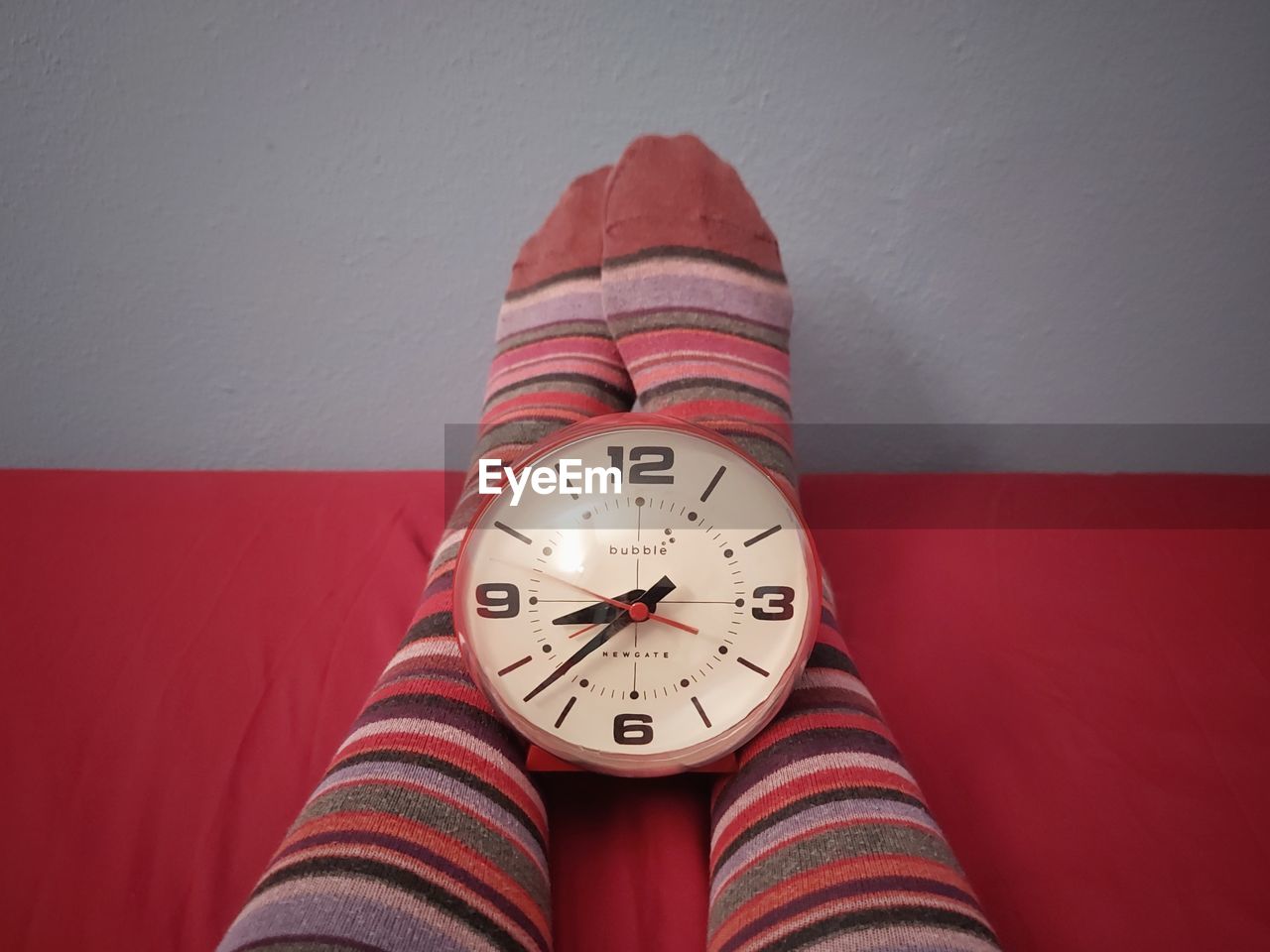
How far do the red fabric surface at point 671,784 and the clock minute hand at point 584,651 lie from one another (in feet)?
0.33

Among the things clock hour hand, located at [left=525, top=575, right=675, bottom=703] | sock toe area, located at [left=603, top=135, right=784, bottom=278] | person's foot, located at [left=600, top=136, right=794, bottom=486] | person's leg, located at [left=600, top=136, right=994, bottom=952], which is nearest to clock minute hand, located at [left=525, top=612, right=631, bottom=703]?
clock hour hand, located at [left=525, top=575, right=675, bottom=703]

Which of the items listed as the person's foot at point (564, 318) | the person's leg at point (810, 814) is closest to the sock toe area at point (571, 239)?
the person's foot at point (564, 318)

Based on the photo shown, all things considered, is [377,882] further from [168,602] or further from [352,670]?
[168,602]

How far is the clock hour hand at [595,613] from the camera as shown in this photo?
0.42 m

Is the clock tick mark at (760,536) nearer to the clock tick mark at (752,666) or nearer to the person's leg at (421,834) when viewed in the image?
the clock tick mark at (752,666)

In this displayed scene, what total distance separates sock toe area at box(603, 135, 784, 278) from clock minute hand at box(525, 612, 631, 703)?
1.50 ft

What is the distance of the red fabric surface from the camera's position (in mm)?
435

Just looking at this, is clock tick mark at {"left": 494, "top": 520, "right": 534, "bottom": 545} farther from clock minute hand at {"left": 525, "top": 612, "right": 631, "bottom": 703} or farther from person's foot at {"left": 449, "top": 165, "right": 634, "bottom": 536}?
person's foot at {"left": 449, "top": 165, "right": 634, "bottom": 536}

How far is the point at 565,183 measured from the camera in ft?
2.67

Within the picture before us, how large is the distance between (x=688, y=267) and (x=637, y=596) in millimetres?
437

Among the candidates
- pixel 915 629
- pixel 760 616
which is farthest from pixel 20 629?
pixel 915 629

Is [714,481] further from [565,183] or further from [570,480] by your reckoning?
[565,183]

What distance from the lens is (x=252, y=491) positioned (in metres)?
0.78

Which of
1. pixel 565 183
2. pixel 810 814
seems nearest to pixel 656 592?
pixel 810 814
